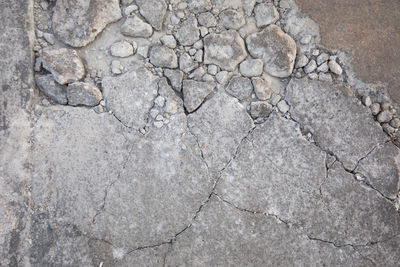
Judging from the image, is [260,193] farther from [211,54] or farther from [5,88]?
[5,88]

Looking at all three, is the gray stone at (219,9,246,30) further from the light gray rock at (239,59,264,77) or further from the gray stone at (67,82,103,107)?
the gray stone at (67,82,103,107)

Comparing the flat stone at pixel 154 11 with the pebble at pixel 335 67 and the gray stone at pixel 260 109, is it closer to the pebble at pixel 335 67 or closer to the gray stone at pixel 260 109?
the gray stone at pixel 260 109

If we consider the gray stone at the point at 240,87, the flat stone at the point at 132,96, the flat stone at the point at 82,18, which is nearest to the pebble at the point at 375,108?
the gray stone at the point at 240,87

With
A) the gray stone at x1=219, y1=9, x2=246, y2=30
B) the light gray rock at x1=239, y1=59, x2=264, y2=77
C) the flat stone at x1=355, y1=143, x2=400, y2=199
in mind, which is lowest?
the flat stone at x1=355, y1=143, x2=400, y2=199

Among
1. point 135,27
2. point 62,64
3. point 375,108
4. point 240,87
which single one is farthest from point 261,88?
point 62,64

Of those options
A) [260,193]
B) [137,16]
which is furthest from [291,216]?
[137,16]

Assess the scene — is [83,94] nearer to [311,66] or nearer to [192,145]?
[192,145]

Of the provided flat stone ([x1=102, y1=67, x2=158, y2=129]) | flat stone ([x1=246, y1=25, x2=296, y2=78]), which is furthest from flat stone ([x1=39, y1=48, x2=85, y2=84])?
flat stone ([x1=246, y1=25, x2=296, y2=78])
